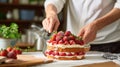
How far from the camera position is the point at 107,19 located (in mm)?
1614

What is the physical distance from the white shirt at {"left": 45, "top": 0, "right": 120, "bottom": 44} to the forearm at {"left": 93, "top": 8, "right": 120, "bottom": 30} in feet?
0.44

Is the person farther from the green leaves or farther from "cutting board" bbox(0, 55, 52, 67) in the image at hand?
"cutting board" bbox(0, 55, 52, 67)

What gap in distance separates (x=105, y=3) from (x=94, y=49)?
280 mm

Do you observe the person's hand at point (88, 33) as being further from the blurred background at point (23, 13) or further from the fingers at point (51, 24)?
the blurred background at point (23, 13)

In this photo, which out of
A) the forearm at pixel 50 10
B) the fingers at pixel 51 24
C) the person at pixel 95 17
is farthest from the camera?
the person at pixel 95 17

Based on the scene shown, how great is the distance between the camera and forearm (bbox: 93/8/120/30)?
5.19 feet

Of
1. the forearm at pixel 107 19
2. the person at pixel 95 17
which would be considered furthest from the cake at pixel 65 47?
the person at pixel 95 17

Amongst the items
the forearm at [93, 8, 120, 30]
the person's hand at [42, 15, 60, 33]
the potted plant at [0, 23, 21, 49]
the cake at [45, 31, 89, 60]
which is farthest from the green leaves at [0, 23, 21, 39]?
the forearm at [93, 8, 120, 30]

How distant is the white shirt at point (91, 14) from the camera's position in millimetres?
1779

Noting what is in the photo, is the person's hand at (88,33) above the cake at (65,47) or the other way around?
above

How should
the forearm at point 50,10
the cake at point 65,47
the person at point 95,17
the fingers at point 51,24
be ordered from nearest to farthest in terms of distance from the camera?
1. the cake at point 65,47
2. the fingers at point 51,24
3. the forearm at point 50,10
4. the person at point 95,17

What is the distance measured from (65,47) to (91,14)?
459mm

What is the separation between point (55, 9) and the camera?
1756 millimetres

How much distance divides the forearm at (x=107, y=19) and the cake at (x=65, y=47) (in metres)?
0.19
